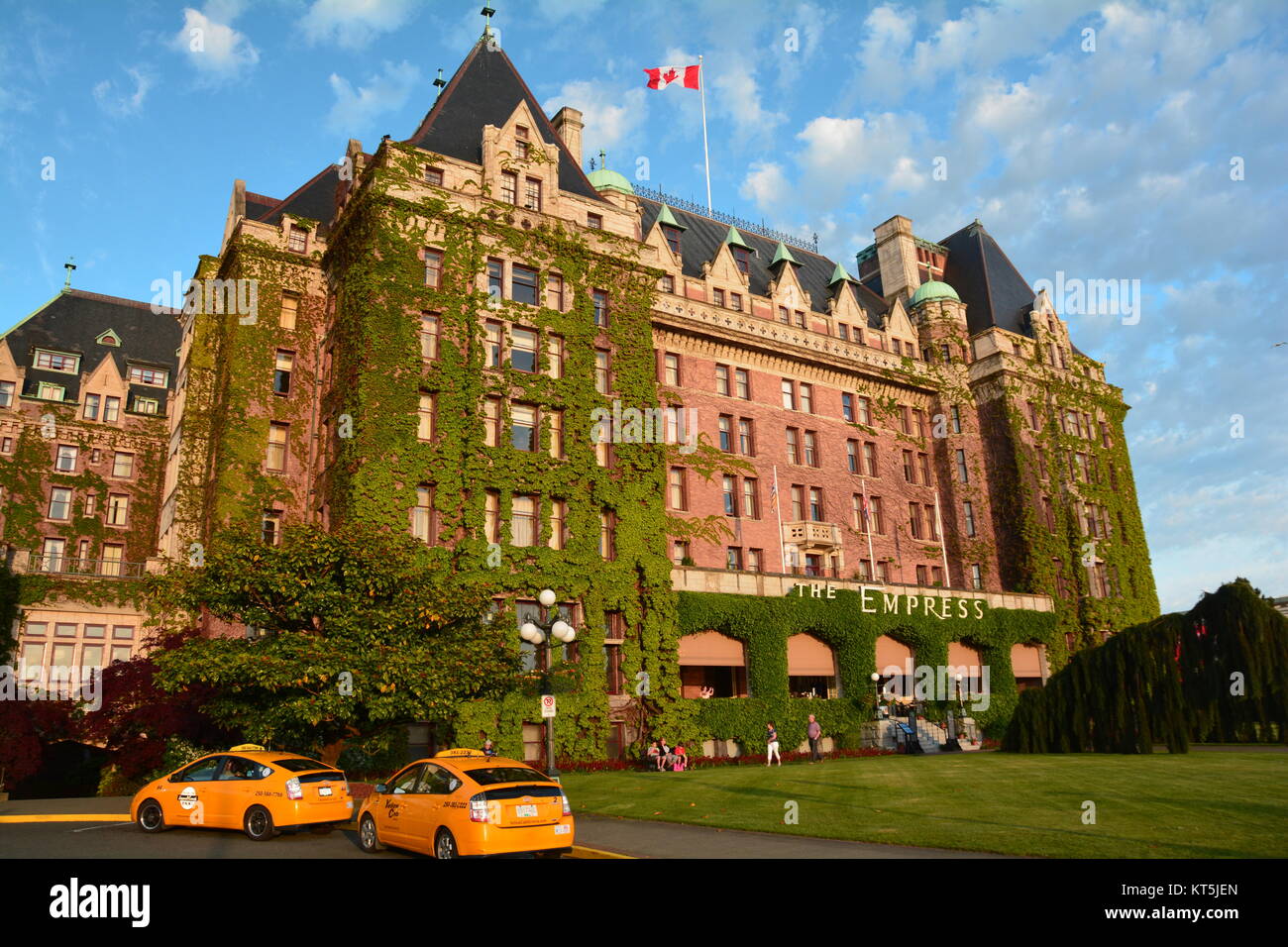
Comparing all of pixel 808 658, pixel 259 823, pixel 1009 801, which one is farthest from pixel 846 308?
pixel 259 823

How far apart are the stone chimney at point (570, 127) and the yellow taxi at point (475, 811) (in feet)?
132

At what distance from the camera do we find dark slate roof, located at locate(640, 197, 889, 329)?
54531 millimetres

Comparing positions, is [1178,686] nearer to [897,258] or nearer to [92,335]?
[897,258]

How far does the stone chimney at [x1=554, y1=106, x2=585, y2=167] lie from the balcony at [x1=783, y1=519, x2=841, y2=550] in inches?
886

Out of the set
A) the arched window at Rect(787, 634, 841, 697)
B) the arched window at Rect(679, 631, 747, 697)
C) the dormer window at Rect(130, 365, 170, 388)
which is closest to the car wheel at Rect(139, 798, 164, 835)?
the arched window at Rect(679, 631, 747, 697)

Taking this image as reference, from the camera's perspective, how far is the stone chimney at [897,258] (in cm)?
6456

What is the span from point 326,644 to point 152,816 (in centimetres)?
520

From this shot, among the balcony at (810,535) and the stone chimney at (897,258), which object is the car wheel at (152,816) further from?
the stone chimney at (897,258)

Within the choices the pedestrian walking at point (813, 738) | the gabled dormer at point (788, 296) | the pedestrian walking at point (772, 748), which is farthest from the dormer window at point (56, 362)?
the pedestrian walking at point (813, 738)

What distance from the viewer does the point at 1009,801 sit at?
18.9m

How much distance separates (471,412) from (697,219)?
90.7 ft

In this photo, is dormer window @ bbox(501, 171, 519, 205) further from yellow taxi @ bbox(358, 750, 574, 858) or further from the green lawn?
yellow taxi @ bbox(358, 750, 574, 858)
